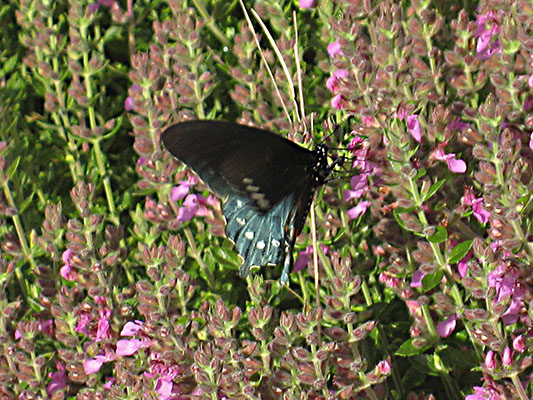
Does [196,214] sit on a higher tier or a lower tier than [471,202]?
lower

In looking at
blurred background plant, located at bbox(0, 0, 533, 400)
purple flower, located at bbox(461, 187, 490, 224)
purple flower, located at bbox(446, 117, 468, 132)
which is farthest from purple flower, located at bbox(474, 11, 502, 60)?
purple flower, located at bbox(461, 187, 490, 224)

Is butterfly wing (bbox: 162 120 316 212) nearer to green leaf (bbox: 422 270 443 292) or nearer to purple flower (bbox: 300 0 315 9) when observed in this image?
green leaf (bbox: 422 270 443 292)

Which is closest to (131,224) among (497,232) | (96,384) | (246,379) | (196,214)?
(196,214)

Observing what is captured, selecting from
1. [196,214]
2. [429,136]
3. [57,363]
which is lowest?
[57,363]

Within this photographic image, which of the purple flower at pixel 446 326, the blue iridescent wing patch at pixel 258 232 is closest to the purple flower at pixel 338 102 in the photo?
the blue iridescent wing patch at pixel 258 232

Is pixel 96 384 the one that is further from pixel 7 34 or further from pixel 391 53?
pixel 7 34

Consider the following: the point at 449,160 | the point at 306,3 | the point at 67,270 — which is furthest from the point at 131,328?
the point at 306,3
